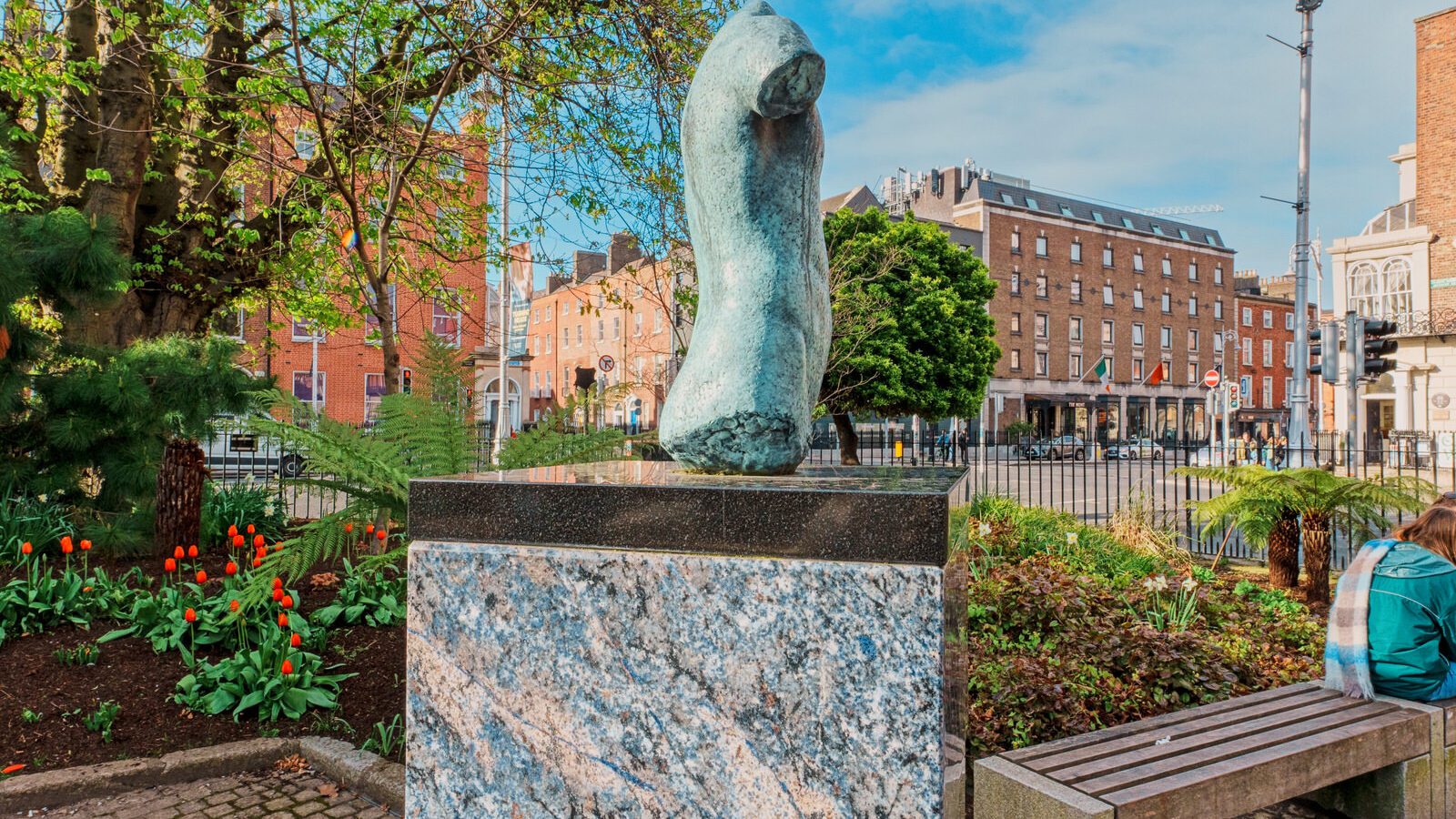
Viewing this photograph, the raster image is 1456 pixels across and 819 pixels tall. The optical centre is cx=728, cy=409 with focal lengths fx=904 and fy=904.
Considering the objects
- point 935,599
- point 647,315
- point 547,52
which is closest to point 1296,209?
point 547,52

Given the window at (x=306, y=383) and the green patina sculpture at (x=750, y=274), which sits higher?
the window at (x=306, y=383)

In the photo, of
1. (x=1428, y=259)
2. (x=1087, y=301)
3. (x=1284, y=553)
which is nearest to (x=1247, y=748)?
(x=1284, y=553)

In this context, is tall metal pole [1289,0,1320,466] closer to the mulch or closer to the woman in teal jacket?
the woman in teal jacket

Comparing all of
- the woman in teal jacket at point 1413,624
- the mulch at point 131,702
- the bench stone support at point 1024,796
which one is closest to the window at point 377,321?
the mulch at point 131,702

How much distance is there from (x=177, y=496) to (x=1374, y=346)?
14.3 m

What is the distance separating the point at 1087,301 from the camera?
5550 centimetres

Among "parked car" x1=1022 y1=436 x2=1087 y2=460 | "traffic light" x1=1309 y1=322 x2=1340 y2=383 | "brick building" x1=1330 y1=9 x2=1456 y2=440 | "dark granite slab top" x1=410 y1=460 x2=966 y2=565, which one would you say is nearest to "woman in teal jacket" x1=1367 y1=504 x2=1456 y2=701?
"dark granite slab top" x1=410 y1=460 x2=966 y2=565

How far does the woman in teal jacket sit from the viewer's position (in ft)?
12.5

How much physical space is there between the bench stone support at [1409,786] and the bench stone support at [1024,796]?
1905 millimetres

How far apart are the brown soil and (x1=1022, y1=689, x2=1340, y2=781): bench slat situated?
281 cm

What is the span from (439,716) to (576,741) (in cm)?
38

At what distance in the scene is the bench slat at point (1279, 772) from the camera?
287 cm

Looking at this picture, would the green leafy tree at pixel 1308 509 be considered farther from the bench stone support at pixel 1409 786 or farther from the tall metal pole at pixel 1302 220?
the tall metal pole at pixel 1302 220

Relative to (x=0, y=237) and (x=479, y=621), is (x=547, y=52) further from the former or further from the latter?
(x=479, y=621)
